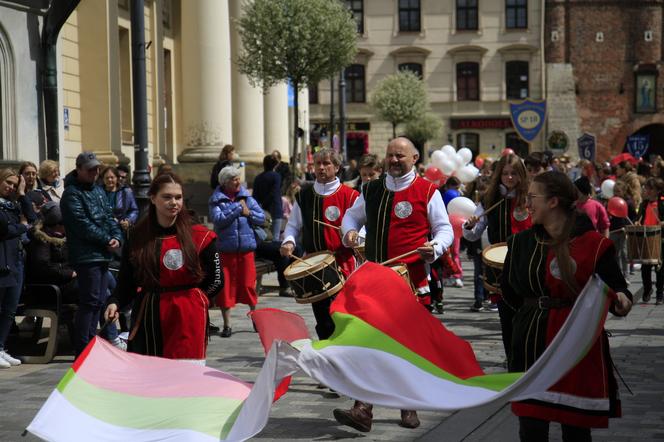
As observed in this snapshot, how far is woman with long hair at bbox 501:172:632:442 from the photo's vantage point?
18.3 feet

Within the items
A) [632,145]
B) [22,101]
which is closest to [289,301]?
[22,101]

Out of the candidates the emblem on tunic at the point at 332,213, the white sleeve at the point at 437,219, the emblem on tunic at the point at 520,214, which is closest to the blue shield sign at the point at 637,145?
the emblem on tunic at the point at 520,214

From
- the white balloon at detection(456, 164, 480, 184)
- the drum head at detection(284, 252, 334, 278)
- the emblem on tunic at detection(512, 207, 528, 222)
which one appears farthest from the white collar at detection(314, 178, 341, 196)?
the white balloon at detection(456, 164, 480, 184)

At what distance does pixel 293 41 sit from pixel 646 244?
34.8 ft

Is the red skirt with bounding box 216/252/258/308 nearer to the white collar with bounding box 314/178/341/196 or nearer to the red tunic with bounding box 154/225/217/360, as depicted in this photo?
the white collar with bounding box 314/178/341/196

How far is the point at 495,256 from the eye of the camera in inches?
385

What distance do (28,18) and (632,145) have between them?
1106 inches

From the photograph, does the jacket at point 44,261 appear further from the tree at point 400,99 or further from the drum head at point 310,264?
the tree at point 400,99

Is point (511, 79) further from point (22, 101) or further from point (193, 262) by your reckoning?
point (193, 262)

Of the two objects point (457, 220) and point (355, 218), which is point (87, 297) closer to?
point (355, 218)

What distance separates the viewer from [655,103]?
6762cm

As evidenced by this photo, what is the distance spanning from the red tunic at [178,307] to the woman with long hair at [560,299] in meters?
1.84

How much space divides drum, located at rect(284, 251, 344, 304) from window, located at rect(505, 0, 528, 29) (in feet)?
195

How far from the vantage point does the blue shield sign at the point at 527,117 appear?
78.0ft
